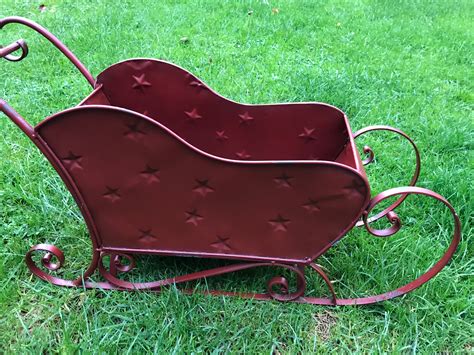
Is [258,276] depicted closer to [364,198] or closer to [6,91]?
[364,198]

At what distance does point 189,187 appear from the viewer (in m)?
1.15

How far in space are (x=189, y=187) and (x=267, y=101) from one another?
145cm

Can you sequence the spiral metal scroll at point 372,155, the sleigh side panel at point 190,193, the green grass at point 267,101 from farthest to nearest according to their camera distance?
the spiral metal scroll at point 372,155
the green grass at point 267,101
the sleigh side panel at point 190,193

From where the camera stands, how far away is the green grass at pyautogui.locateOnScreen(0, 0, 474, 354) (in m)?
1.28

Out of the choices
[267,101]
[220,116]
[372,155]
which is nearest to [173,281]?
[220,116]

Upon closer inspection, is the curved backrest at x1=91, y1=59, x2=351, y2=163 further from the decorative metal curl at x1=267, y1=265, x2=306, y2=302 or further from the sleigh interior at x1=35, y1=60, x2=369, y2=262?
the decorative metal curl at x1=267, y1=265, x2=306, y2=302

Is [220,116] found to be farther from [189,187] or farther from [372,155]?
[372,155]

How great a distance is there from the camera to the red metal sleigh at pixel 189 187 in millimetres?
1074

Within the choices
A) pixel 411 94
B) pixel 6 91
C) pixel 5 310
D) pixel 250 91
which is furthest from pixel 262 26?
pixel 5 310

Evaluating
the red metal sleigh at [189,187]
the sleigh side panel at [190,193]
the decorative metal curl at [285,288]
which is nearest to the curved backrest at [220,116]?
the red metal sleigh at [189,187]

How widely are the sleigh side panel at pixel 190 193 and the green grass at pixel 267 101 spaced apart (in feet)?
0.75

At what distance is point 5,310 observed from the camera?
132 cm

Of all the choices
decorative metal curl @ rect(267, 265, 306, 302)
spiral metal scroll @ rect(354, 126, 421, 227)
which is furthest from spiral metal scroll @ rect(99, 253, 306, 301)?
spiral metal scroll @ rect(354, 126, 421, 227)

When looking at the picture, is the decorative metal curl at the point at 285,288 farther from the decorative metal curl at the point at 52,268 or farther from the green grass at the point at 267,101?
the decorative metal curl at the point at 52,268
